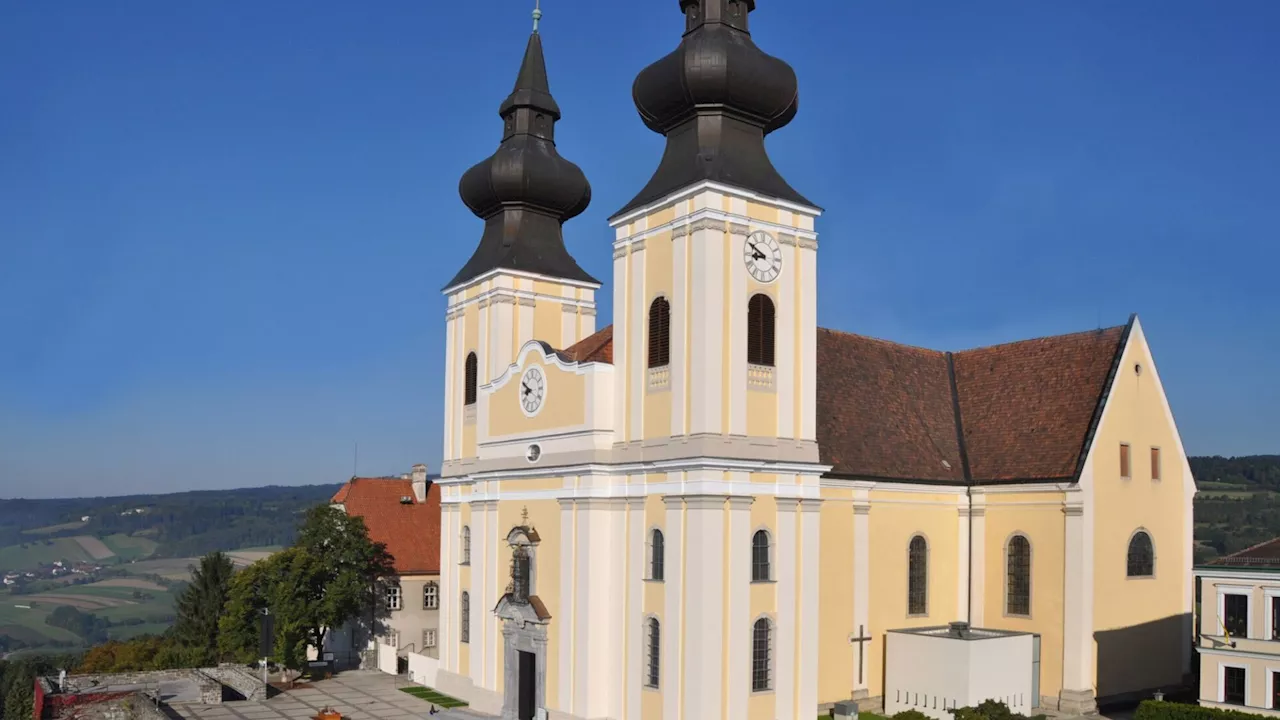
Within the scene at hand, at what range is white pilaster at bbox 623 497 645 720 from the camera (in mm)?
29234

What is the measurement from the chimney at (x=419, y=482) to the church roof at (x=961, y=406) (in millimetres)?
18031

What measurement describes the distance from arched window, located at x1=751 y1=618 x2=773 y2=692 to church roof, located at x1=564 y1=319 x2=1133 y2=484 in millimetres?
5561

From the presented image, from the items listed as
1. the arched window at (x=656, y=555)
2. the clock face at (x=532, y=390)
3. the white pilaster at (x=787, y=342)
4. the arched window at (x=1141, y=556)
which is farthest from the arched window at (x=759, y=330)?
the arched window at (x=1141, y=556)

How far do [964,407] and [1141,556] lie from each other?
687 centimetres

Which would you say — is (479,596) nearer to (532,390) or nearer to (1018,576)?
(532,390)

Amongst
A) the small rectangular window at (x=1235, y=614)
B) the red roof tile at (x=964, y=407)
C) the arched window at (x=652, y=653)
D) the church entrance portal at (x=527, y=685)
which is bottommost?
the church entrance portal at (x=527, y=685)

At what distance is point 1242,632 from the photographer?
1190 inches

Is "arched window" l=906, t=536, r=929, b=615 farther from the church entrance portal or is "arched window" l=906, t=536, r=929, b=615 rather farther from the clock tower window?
the clock tower window

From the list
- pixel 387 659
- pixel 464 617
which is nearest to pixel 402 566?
pixel 387 659

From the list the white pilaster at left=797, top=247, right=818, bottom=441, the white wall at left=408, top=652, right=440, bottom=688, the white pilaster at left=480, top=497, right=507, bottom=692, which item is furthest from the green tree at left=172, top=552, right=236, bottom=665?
the white pilaster at left=797, top=247, right=818, bottom=441

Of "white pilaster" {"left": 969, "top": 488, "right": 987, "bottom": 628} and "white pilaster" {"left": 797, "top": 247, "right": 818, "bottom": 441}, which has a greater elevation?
"white pilaster" {"left": 797, "top": 247, "right": 818, "bottom": 441}

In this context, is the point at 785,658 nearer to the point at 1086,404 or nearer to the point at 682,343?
the point at 682,343

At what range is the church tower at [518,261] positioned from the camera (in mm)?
37250

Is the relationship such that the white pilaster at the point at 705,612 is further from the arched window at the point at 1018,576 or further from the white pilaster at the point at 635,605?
the arched window at the point at 1018,576
